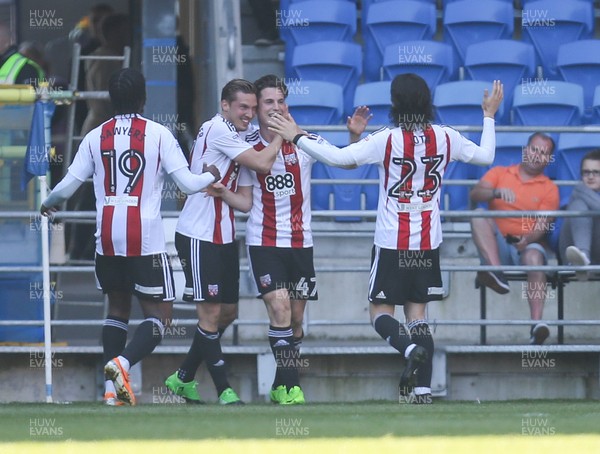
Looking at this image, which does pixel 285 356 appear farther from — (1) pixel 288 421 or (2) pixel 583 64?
(2) pixel 583 64

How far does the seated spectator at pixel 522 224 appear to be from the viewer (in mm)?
9039

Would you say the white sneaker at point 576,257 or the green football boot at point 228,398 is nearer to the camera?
the green football boot at point 228,398

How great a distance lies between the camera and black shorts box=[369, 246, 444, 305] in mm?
7516

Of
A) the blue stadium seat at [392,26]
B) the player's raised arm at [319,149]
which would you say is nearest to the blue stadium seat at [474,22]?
the blue stadium seat at [392,26]

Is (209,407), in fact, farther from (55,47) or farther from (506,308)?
(55,47)

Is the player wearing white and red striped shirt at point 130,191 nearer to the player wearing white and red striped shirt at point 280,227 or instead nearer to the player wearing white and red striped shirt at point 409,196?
the player wearing white and red striped shirt at point 280,227

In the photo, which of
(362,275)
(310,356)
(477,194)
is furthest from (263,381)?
(477,194)

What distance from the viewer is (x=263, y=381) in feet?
29.6

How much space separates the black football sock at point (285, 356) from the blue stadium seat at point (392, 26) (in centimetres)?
438

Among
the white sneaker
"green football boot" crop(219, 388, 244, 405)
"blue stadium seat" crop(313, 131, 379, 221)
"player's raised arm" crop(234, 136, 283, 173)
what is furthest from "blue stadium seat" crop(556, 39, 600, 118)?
"green football boot" crop(219, 388, 244, 405)

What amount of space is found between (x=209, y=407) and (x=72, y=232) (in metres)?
3.72

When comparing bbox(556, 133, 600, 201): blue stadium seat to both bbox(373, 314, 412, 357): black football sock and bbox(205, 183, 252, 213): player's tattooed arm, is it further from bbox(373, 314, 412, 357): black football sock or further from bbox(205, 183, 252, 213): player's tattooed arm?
bbox(205, 183, 252, 213): player's tattooed arm

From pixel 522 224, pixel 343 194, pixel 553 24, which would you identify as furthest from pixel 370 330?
pixel 553 24

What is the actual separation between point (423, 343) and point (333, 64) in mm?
4289
